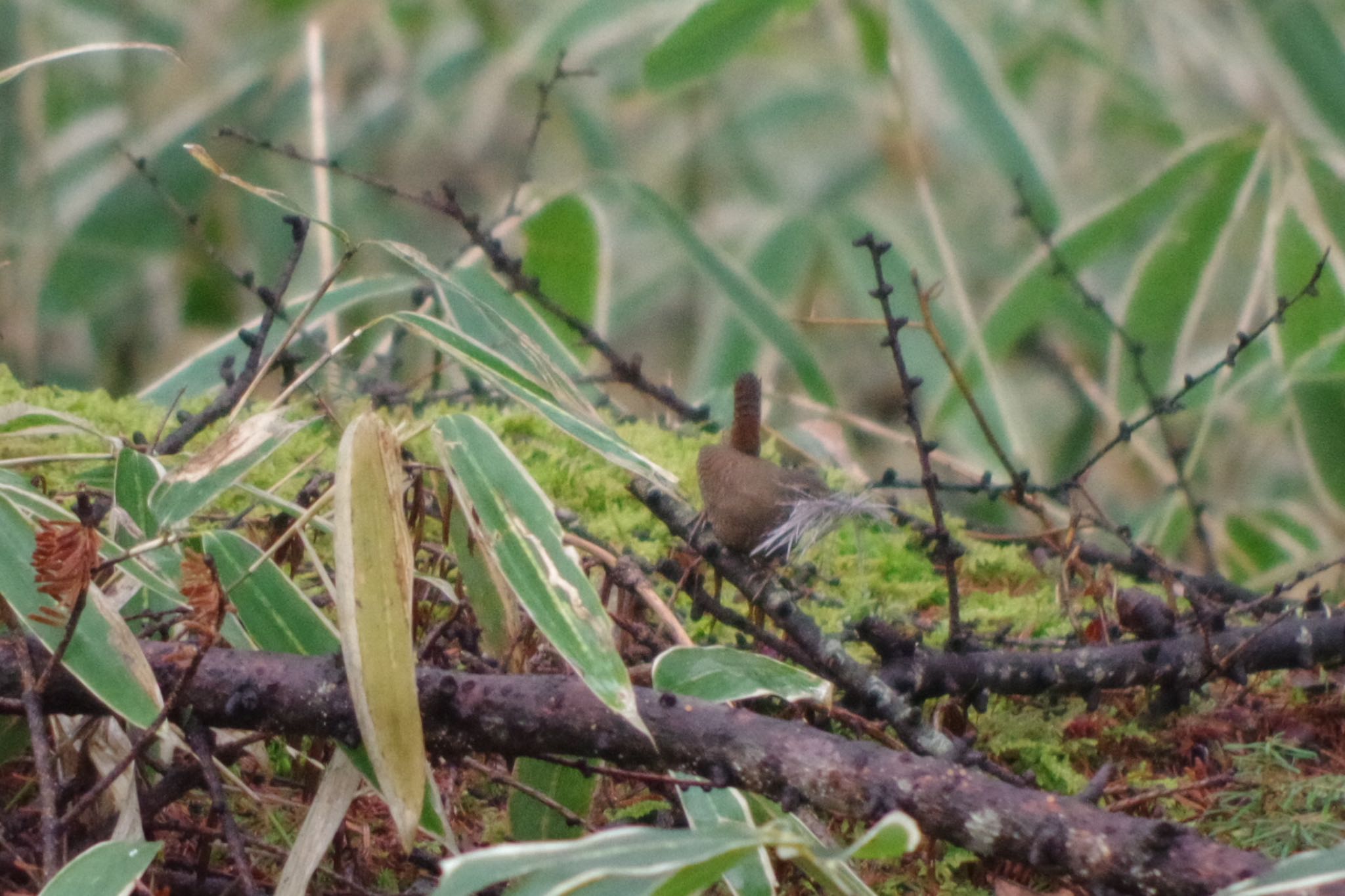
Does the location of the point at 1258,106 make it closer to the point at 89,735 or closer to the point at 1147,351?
the point at 1147,351

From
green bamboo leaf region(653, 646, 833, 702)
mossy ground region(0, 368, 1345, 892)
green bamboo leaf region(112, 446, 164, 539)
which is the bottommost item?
mossy ground region(0, 368, 1345, 892)

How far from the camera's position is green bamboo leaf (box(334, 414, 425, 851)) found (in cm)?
71

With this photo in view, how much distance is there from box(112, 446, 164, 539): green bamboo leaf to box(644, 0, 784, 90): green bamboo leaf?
131 centimetres

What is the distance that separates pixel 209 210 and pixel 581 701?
252cm

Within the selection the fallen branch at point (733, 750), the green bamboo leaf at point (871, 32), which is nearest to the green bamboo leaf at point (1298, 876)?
the fallen branch at point (733, 750)

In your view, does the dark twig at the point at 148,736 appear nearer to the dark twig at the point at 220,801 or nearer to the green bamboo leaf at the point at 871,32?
the dark twig at the point at 220,801

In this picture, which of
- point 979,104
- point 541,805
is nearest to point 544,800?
point 541,805

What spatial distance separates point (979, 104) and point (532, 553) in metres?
1.88

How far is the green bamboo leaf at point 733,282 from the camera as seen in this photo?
2.30m

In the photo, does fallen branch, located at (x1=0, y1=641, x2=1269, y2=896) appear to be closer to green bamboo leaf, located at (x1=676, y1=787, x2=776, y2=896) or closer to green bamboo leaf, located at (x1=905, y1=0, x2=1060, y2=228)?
green bamboo leaf, located at (x1=676, y1=787, x2=776, y2=896)

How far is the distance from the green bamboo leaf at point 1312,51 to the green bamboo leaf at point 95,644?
213cm

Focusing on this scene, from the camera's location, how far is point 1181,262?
7.22 feet

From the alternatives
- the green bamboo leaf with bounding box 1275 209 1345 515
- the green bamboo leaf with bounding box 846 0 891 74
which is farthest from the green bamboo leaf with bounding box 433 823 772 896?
the green bamboo leaf with bounding box 846 0 891 74

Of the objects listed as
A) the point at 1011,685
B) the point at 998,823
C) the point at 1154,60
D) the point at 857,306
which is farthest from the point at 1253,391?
the point at 998,823
